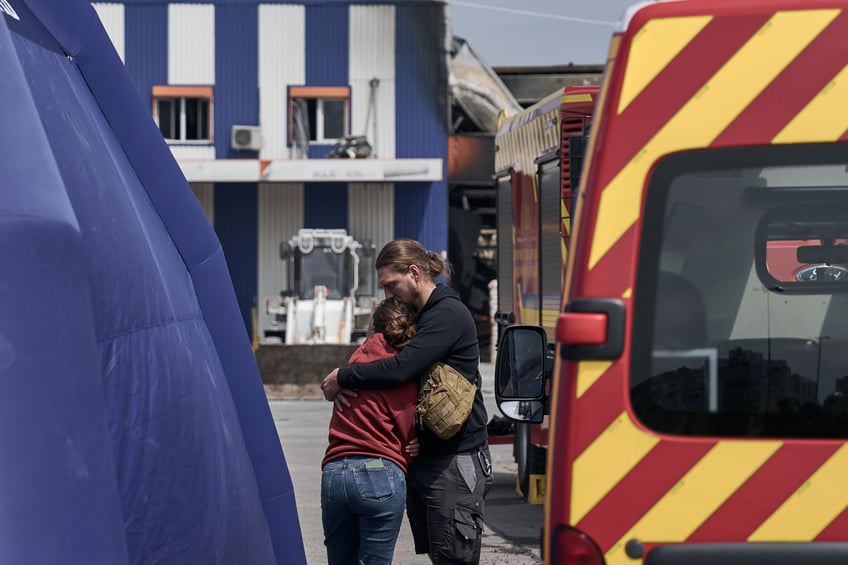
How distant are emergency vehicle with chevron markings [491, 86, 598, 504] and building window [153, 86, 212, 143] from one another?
20.2 m

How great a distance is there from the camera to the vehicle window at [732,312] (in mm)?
3162

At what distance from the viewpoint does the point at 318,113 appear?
30984 millimetres

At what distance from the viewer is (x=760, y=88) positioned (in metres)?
3.22

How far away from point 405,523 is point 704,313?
685 centimetres

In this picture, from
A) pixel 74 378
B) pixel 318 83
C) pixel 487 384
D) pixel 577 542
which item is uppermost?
pixel 318 83

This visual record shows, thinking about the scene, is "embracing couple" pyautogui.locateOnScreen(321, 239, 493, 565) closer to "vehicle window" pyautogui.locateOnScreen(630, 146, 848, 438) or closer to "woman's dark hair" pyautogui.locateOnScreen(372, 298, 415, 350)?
"woman's dark hair" pyautogui.locateOnScreen(372, 298, 415, 350)

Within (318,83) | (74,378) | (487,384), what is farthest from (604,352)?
(318,83)

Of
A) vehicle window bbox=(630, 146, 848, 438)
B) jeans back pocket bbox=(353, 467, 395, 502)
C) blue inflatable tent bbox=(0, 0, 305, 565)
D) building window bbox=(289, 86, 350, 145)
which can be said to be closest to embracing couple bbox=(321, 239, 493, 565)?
jeans back pocket bbox=(353, 467, 395, 502)

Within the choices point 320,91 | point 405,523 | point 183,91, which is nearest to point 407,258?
point 405,523

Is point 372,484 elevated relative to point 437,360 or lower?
lower

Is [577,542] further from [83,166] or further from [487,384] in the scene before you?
[487,384]

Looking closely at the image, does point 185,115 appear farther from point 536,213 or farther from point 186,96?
point 536,213

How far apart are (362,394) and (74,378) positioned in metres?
1.84

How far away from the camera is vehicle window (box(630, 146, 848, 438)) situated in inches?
124
